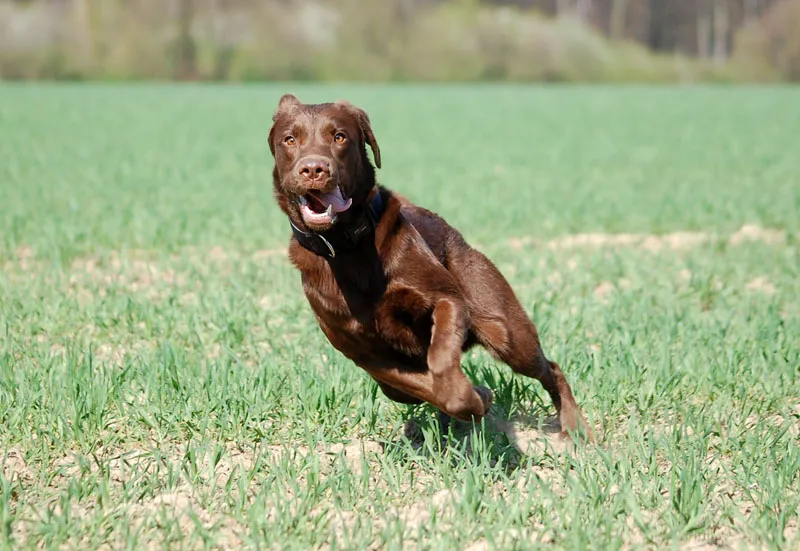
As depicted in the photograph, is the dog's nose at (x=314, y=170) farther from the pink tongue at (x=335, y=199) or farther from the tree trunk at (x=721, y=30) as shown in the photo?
the tree trunk at (x=721, y=30)

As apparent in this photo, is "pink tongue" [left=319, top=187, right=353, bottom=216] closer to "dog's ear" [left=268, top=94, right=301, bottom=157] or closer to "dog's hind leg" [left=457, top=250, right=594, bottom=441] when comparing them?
"dog's ear" [left=268, top=94, right=301, bottom=157]

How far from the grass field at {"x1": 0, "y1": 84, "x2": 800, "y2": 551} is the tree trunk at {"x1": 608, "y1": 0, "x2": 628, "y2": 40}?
77.9 metres

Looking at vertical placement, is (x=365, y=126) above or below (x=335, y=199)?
above

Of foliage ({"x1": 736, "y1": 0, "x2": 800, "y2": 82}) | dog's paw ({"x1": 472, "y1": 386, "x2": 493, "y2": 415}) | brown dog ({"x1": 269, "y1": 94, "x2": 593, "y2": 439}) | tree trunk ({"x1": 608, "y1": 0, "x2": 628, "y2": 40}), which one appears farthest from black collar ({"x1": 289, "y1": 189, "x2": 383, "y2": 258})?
tree trunk ({"x1": 608, "y1": 0, "x2": 628, "y2": 40})

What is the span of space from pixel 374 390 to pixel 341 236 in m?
1.13

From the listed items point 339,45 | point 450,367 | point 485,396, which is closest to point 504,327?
point 485,396

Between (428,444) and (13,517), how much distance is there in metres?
1.66

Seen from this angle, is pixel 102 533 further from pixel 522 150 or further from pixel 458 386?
pixel 522 150

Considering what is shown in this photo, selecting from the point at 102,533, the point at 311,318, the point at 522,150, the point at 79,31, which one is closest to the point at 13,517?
the point at 102,533

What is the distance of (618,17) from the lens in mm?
85812

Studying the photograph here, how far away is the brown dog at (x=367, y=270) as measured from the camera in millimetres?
3730

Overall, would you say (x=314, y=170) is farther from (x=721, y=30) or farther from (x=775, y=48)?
(x=721, y=30)

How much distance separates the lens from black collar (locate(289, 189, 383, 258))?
3.85m

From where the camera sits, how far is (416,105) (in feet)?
111
